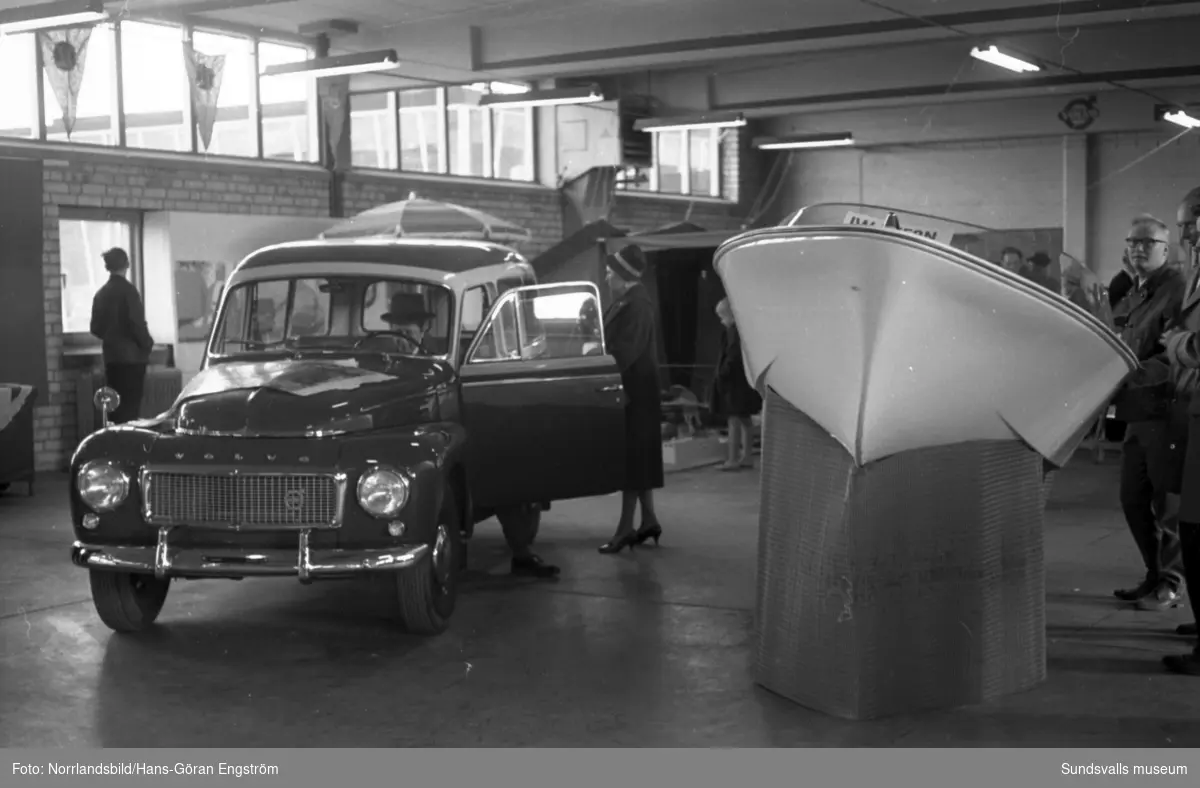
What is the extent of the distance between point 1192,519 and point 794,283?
1980 mm

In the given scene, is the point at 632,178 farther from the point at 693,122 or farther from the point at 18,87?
the point at 18,87

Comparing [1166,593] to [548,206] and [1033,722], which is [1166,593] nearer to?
[1033,722]

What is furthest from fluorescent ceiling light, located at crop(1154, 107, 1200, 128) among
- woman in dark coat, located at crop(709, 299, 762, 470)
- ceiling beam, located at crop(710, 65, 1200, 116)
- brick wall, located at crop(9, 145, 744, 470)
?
woman in dark coat, located at crop(709, 299, 762, 470)

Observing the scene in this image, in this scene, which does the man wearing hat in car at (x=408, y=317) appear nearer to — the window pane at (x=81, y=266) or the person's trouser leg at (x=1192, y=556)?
the person's trouser leg at (x=1192, y=556)

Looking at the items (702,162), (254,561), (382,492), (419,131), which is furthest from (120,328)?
(702,162)

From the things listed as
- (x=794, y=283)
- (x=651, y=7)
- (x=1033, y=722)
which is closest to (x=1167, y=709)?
(x=1033, y=722)

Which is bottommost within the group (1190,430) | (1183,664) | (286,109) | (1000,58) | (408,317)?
(1183,664)

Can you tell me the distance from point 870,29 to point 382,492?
35.5 feet

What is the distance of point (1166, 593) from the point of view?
7008mm

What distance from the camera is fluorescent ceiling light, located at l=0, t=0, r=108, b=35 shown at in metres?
10.6

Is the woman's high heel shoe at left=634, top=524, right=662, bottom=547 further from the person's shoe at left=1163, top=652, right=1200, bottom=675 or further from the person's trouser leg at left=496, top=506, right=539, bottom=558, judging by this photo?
the person's shoe at left=1163, top=652, right=1200, bottom=675

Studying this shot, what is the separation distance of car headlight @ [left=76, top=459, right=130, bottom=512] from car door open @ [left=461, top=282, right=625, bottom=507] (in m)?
1.66

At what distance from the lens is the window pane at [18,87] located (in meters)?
13.1

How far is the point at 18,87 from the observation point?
13.2m
